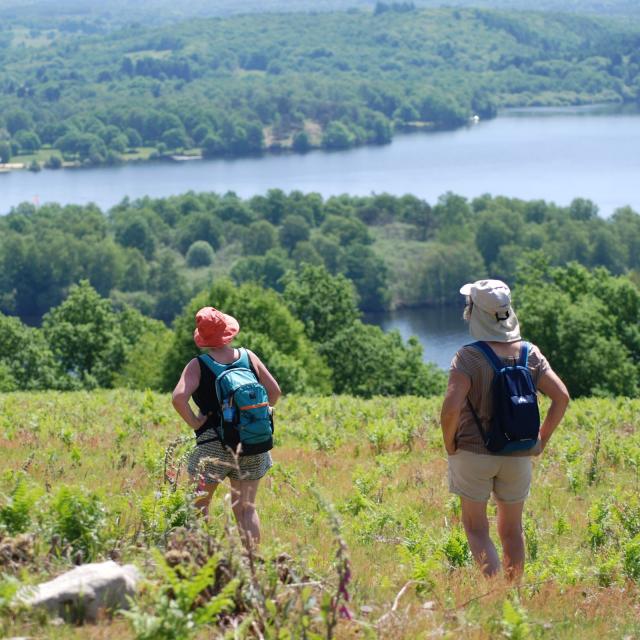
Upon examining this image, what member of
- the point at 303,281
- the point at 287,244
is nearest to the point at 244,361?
the point at 303,281

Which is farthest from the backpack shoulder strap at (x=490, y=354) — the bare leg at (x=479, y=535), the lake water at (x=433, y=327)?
the lake water at (x=433, y=327)

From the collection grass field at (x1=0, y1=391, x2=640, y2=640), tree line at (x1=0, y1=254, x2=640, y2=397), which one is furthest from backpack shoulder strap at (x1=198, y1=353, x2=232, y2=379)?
tree line at (x1=0, y1=254, x2=640, y2=397)

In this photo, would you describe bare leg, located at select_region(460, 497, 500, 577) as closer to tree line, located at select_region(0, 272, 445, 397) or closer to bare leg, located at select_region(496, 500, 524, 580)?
bare leg, located at select_region(496, 500, 524, 580)

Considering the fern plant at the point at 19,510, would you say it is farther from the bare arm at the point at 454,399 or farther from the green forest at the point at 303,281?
the green forest at the point at 303,281

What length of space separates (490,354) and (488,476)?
31.1 inches

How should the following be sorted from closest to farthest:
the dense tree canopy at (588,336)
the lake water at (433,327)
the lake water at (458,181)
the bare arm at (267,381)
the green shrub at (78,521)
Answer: the green shrub at (78,521)
the bare arm at (267,381)
the dense tree canopy at (588,336)
the lake water at (433,327)
the lake water at (458,181)

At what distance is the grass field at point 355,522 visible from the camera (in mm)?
5535

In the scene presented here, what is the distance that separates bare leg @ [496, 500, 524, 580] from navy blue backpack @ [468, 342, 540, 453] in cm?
53

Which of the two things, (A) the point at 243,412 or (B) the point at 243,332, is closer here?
(A) the point at 243,412

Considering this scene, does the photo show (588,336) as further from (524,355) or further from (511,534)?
(524,355)

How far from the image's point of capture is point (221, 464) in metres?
7.09

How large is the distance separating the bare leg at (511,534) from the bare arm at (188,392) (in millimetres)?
2071

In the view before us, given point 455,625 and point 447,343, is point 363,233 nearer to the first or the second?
point 447,343

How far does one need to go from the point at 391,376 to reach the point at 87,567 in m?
46.5
